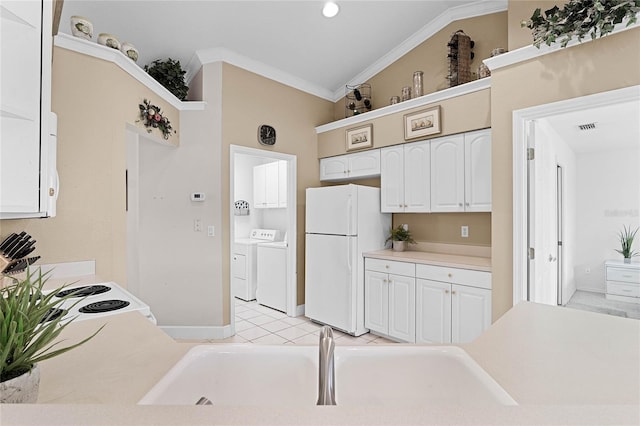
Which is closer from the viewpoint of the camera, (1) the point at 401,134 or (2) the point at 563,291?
(1) the point at 401,134

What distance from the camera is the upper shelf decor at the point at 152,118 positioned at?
2678 millimetres

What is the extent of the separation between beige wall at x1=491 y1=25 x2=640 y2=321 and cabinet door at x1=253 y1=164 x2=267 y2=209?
11.0ft

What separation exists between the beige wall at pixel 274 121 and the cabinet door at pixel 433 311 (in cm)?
161

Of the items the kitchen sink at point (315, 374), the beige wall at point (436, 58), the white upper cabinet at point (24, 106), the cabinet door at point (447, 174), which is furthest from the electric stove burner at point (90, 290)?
the beige wall at point (436, 58)

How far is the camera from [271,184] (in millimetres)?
4816

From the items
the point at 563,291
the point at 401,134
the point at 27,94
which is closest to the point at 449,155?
the point at 401,134

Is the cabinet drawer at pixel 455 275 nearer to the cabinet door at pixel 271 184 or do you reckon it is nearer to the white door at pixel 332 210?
the white door at pixel 332 210

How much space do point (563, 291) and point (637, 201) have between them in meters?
1.86

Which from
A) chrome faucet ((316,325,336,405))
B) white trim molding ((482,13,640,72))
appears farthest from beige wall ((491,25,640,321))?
chrome faucet ((316,325,336,405))

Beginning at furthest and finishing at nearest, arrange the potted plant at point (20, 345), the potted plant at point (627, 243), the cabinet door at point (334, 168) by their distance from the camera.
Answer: the potted plant at point (627, 243), the cabinet door at point (334, 168), the potted plant at point (20, 345)

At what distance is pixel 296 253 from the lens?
3984 millimetres

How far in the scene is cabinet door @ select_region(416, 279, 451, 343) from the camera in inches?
109

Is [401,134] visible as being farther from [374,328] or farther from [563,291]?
[563,291]

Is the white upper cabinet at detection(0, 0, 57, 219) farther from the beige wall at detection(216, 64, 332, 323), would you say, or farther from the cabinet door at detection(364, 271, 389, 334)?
the cabinet door at detection(364, 271, 389, 334)
